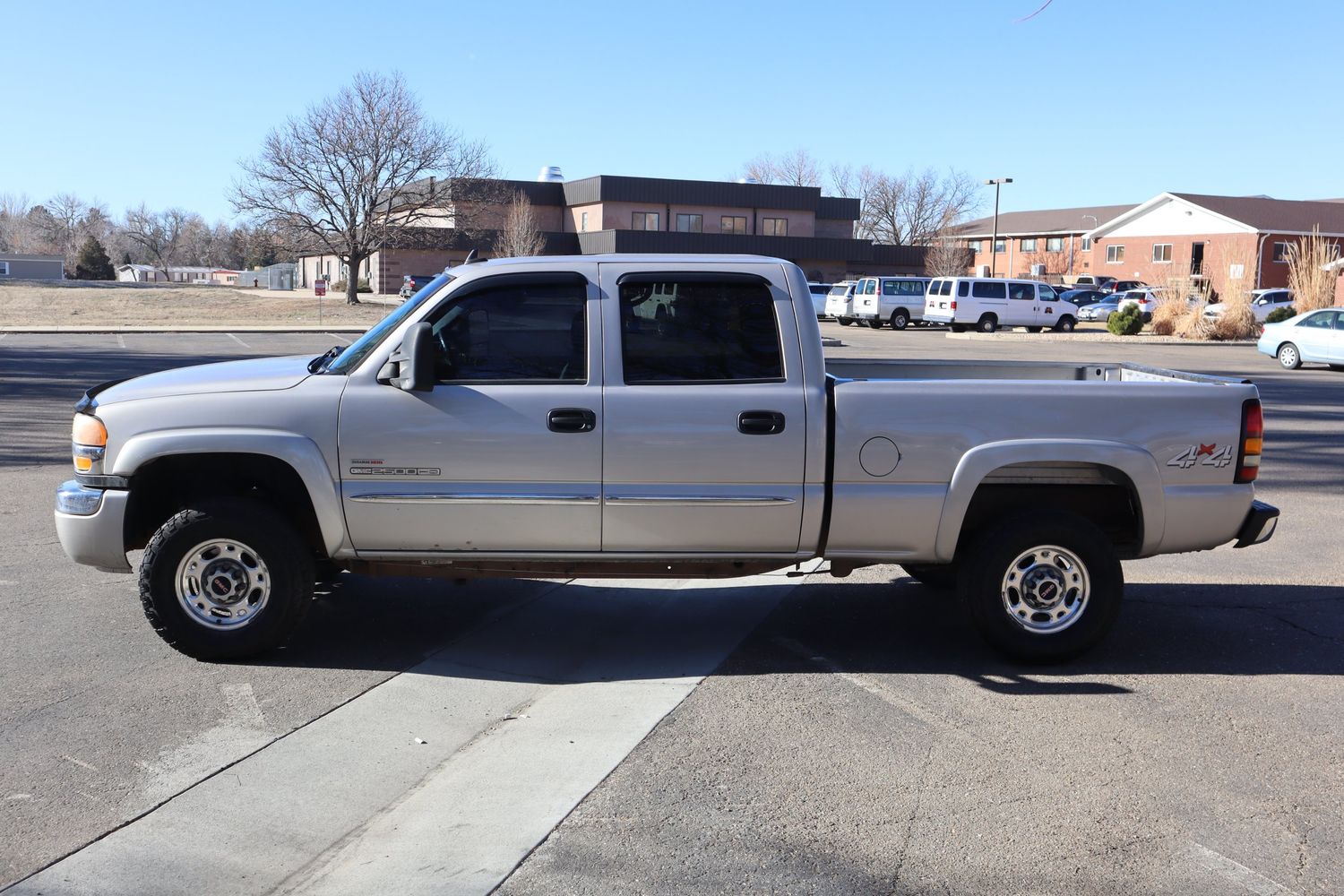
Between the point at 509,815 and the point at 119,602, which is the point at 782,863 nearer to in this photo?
the point at 509,815

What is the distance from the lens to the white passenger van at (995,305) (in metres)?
44.1

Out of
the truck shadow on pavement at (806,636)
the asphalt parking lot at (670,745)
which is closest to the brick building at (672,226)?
the truck shadow on pavement at (806,636)

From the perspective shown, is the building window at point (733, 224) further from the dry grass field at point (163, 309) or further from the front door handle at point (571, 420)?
the front door handle at point (571, 420)

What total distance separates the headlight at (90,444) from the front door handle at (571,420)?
215 cm

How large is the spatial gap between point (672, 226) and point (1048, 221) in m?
34.8

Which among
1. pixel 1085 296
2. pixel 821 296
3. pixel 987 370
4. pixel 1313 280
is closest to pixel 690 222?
pixel 821 296

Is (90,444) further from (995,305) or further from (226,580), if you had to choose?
(995,305)

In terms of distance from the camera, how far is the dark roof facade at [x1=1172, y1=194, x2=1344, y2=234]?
6819cm

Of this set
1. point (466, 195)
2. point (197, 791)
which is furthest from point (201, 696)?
point (466, 195)

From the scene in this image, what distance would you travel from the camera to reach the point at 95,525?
5.77 metres

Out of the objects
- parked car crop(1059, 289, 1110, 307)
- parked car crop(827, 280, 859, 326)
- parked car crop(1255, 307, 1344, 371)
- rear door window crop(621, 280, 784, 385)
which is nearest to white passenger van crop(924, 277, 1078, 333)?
parked car crop(827, 280, 859, 326)

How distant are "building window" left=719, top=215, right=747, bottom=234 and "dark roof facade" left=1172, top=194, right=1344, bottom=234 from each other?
2605cm

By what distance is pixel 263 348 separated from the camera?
103ft

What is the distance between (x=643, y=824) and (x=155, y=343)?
3182 centimetres
